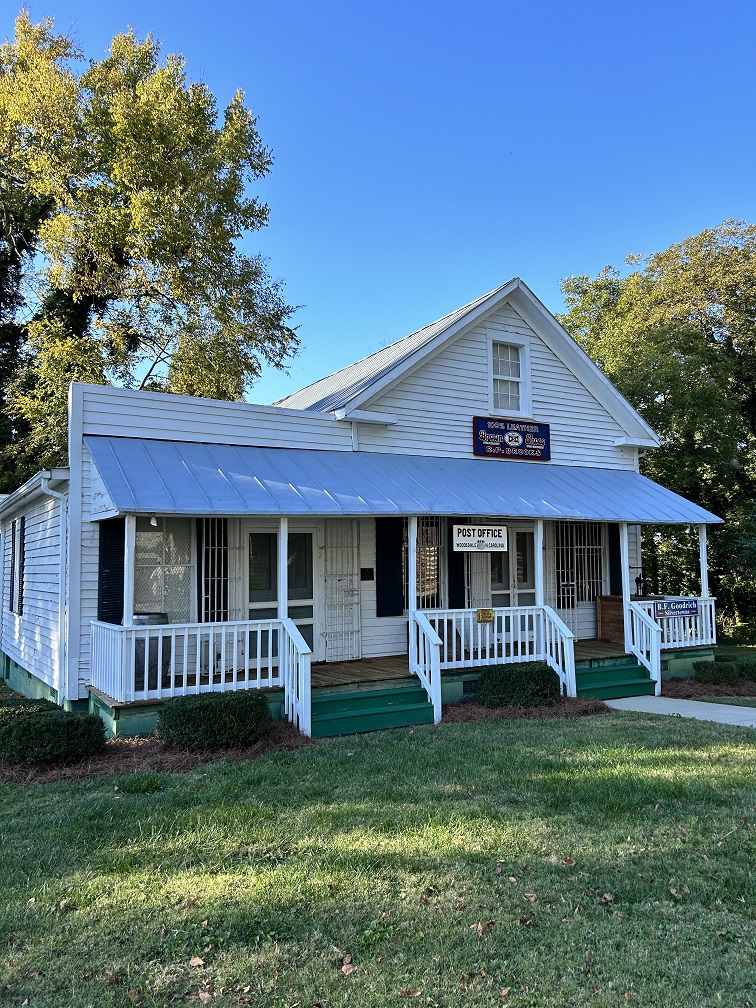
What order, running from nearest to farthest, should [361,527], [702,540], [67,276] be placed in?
[361,527]
[702,540]
[67,276]

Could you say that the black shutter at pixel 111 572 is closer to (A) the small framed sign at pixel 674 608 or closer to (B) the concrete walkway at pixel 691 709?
(B) the concrete walkway at pixel 691 709

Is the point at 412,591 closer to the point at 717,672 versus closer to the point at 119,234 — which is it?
the point at 717,672

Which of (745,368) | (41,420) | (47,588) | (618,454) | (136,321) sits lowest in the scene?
(47,588)

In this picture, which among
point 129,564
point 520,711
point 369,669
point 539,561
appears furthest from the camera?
point 539,561

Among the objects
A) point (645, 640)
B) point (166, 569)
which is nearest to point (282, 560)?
point (166, 569)

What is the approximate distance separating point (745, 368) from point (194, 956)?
903 inches

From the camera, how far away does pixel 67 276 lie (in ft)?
68.2

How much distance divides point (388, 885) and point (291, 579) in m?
6.53

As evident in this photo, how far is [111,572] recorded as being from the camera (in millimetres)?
8570

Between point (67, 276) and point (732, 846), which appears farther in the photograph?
point (67, 276)

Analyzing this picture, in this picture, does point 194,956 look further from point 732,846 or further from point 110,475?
point 110,475

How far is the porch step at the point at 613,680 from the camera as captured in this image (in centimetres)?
1052

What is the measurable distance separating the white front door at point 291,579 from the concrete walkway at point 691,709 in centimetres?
454

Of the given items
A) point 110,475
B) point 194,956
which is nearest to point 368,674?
point 110,475
